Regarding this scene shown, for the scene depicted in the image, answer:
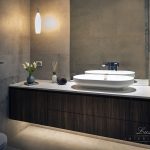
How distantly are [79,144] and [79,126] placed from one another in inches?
17.0

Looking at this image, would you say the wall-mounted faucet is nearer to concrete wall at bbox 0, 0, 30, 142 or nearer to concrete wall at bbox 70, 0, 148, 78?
concrete wall at bbox 70, 0, 148, 78

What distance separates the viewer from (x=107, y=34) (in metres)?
2.61

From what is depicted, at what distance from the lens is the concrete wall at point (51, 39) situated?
2850 millimetres

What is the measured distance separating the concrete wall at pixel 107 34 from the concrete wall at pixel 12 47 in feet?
2.30

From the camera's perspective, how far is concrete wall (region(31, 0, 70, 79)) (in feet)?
9.35

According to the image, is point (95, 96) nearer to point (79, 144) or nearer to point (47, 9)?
point (79, 144)

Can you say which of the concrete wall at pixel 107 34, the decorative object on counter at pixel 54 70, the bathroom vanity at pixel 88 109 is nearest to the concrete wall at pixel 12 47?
the bathroom vanity at pixel 88 109

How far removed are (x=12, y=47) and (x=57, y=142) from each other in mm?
1367

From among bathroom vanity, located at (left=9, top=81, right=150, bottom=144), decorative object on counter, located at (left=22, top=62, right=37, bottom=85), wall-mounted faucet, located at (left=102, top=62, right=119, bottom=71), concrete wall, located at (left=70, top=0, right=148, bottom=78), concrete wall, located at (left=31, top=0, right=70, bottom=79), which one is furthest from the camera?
concrete wall, located at (left=31, top=0, right=70, bottom=79)

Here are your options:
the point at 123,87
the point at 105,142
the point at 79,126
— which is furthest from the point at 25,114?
the point at 123,87

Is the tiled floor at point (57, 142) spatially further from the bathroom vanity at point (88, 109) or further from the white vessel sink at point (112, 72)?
the white vessel sink at point (112, 72)

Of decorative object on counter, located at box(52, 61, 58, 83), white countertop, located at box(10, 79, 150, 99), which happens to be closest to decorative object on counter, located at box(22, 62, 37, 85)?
white countertop, located at box(10, 79, 150, 99)

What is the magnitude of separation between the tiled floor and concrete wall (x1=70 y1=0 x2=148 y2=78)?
2.94 ft

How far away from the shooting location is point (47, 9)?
116 inches
